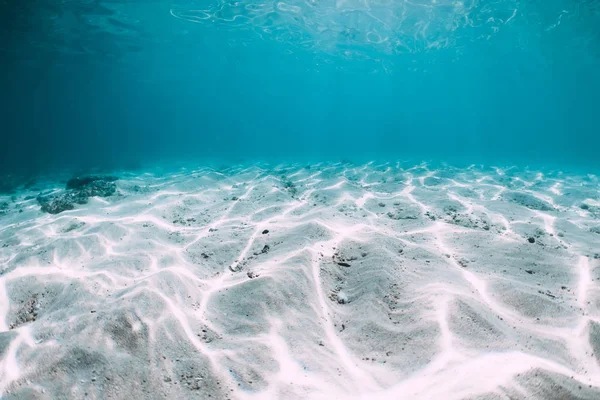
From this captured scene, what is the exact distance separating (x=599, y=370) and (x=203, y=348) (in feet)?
10.2

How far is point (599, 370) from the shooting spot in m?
2.12

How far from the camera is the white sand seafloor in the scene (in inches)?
81.1

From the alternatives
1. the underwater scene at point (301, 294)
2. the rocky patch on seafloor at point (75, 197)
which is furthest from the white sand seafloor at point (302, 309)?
the rocky patch on seafloor at point (75, 197)

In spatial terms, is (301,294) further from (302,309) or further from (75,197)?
(75,197)

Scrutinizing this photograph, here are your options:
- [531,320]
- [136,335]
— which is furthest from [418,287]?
[136,335]

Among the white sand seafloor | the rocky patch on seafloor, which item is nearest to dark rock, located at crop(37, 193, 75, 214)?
the rocky patch on seafloor

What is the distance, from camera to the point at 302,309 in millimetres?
3016

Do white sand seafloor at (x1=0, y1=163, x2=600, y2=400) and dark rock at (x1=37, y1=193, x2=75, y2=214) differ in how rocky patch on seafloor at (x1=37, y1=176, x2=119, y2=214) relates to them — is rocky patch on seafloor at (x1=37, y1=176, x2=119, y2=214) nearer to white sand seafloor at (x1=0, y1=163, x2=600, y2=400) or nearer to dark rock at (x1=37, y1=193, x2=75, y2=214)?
dark rock at (x1=37, y1=193, x2=75, y2=214)

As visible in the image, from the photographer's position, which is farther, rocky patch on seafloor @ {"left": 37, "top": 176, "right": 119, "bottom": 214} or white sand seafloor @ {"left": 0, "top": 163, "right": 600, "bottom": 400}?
rocky patch on seafloor @ {"left": 37, "top": 176, "right": 119, "bottom": 214}

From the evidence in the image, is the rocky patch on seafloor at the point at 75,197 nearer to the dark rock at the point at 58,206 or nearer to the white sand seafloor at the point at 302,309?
the dark rock at the point at 58,206

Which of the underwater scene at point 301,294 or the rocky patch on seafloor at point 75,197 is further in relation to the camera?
the rocky patch on seafloor at point 75,197

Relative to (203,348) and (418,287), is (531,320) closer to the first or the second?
(418,287)

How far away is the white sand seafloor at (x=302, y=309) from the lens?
206cm

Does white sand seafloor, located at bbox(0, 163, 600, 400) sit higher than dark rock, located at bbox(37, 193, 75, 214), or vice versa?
white sand seafloor, located at bbox(0, 163, 600, 400)
